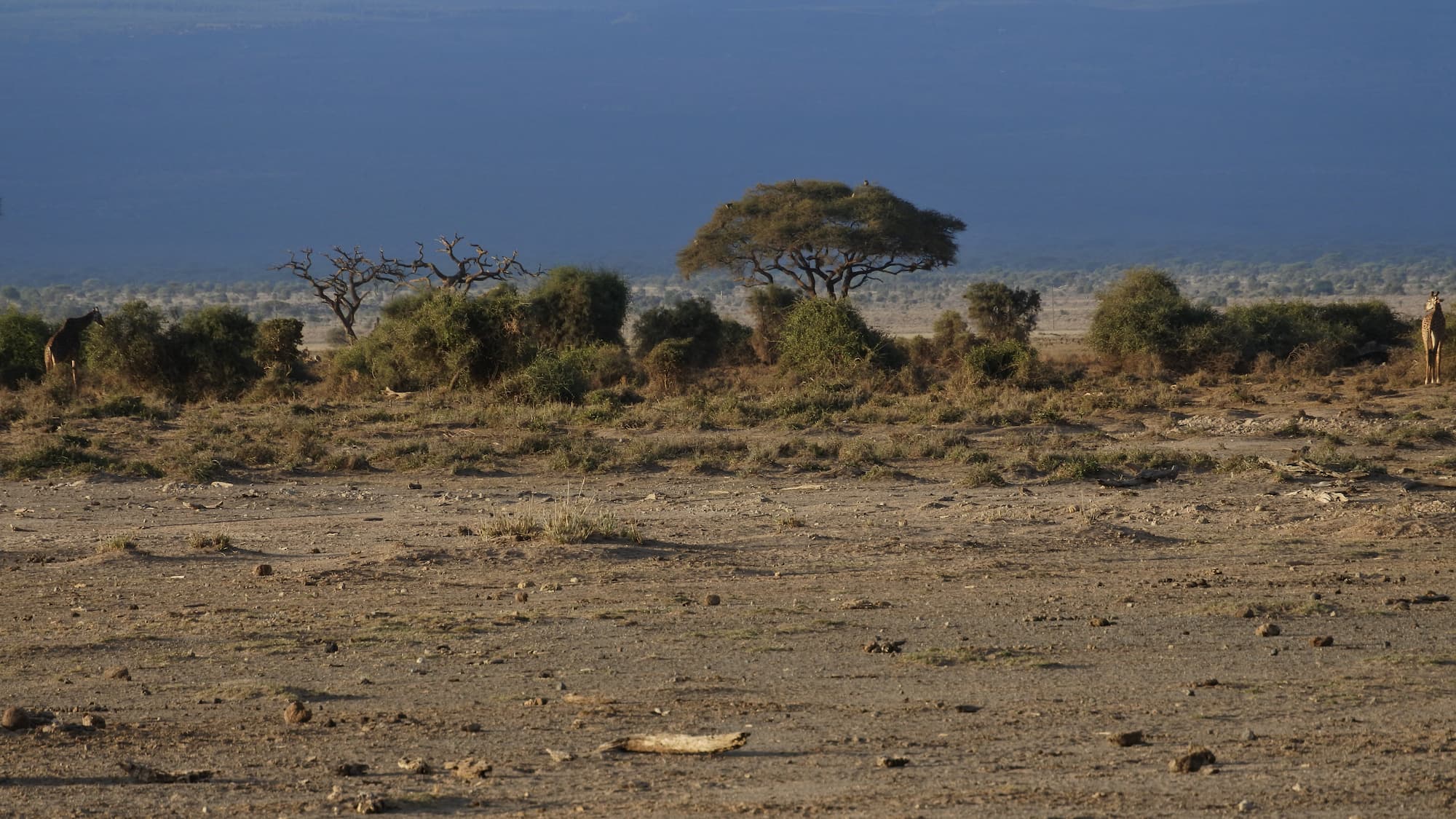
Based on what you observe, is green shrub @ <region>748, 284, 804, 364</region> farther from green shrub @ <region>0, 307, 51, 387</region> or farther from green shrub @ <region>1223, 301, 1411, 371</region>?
green shrub @ <region>0, 307, 51, 387</region>

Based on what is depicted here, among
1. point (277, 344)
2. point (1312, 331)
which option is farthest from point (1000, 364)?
point (277, 344)

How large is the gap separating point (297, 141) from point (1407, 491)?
158 metres

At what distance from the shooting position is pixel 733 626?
890cm

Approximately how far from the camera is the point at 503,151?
16138 cm

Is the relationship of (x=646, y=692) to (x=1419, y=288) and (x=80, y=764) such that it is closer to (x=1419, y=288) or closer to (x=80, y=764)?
(x=80, y=764)

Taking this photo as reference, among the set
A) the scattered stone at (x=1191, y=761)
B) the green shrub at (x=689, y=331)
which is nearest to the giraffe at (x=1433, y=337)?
the green shrub at (x=689, y=331)

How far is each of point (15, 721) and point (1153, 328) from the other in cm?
2571

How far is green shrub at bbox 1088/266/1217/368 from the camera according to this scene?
29344 millimetres

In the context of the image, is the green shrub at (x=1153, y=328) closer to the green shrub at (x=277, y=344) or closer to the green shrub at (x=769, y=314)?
the green shrub at (x=769, y=314)

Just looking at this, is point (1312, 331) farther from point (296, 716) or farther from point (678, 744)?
point (296, 716)

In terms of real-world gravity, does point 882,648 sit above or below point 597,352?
below

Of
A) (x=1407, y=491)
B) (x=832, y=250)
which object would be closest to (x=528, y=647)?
(x=1407, y=491)

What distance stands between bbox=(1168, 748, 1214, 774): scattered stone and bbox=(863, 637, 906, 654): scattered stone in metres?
2.30

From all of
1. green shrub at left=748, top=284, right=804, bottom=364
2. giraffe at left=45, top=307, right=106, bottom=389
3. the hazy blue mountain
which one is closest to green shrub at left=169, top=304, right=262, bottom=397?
giraffe at left=45, top=307, right=106, bottom=389
